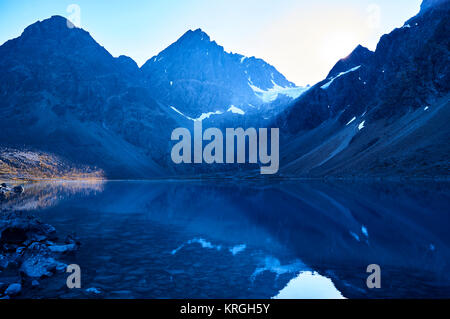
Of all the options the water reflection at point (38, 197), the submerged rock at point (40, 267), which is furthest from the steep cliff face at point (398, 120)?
the submerged rock at point (40, 267)

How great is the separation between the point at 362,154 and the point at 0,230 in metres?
119

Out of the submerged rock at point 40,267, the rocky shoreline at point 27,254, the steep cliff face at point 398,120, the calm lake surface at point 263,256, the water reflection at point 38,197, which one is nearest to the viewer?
the calm lake surface at point 263,256

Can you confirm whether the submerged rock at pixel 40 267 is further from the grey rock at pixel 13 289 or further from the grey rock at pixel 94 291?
the grey rock at pixel 94 291

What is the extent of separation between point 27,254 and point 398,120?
142495 millimetres

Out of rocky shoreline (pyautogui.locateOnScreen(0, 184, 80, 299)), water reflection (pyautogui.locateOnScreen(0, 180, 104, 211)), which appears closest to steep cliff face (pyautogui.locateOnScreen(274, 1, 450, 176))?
water reflection (pyautogui.locateOnScreen(0, 180, 104, 211))

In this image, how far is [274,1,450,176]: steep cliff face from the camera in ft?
318

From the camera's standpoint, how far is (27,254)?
18.1m

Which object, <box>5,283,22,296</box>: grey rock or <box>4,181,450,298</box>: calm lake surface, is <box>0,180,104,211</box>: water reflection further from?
<box>5,283,22,296</box>: grey rock

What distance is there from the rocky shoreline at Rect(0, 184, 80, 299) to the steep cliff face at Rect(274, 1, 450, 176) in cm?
9033

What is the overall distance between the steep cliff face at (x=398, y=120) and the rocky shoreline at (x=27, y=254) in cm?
9033

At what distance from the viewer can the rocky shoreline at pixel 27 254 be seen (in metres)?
14.8

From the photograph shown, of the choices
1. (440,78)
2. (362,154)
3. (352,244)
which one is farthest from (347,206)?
(440,78)
